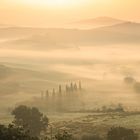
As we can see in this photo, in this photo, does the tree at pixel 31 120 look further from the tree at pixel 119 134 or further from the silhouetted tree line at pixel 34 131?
the tree at pixel 119 134

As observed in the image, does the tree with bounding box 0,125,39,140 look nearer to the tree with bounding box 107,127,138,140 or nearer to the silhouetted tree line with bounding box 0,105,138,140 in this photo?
the silhouetted tree line with bounding box 0,105,138,140

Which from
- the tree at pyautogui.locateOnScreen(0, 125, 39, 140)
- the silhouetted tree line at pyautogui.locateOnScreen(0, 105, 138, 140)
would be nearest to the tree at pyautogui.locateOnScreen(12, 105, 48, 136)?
the silhouetted tree line at pyautogui.locateOnScreen(0, 105, 138, 140)

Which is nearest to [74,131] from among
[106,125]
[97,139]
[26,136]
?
[106,125]

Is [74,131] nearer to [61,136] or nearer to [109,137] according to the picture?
[109,137]

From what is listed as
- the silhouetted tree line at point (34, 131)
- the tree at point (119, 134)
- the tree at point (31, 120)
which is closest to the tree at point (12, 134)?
the silhouetted tree line at point (34, 131)

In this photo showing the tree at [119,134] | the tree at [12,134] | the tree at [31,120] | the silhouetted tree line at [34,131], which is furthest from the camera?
the tree at [31,120]

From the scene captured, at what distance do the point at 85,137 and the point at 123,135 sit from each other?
11.2 meters

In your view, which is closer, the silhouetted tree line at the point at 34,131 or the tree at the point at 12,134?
the tree at the point at 12,134

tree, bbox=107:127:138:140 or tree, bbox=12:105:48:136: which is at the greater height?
tree, bbox=12:105:48:136

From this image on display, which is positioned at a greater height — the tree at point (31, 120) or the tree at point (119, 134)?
the tree at point (31, 120)

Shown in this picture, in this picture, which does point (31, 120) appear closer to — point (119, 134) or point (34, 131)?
point (34, 131)

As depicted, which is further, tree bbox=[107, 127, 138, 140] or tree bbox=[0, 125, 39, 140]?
tree bbox=[107, 127, 138, 140]

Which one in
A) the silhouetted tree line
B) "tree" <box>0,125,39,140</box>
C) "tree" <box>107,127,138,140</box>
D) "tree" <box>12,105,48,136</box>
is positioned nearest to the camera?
"tree" <box>0,125,39,140</box>

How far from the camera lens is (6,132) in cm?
9138
